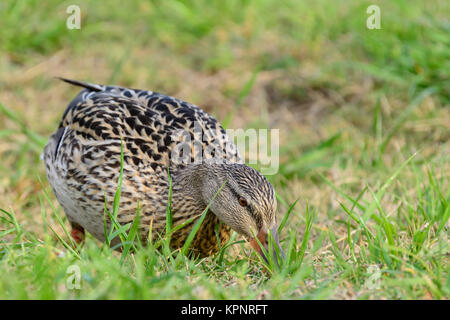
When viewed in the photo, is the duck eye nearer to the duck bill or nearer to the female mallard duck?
the female mallard duck

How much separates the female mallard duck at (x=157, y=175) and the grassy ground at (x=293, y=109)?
19 centimetres

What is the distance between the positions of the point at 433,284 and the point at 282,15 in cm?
512

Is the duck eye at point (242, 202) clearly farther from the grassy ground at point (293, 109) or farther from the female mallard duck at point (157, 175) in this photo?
the grassy ground at point (293, 109)

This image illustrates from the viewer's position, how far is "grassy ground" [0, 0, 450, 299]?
11.3 ft

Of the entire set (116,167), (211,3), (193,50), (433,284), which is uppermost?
(211,3)

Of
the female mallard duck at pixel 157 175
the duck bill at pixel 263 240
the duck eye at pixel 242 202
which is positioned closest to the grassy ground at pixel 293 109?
the duck bill at pixel 263 240

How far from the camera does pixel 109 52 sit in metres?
7.56

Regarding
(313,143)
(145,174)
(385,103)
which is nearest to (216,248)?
(145,174)

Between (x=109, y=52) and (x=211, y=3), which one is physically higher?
(x=211, y=3)

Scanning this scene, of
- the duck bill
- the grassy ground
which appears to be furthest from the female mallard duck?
the grassy ground

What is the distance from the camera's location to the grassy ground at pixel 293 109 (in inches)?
136

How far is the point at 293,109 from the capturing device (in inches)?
280

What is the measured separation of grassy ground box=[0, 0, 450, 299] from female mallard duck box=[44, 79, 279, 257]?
0.62 ft
